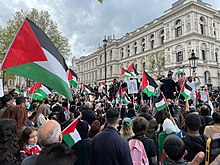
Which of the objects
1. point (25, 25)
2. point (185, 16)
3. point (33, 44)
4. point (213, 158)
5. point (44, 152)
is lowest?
point (213, 158)

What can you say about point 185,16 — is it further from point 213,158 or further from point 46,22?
point 213,158

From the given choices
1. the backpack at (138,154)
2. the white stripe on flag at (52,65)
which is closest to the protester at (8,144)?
the white stripe on flag at (52,65)

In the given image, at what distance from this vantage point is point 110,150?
241cm

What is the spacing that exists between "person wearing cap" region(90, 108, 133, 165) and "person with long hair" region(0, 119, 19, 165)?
0.99 meters

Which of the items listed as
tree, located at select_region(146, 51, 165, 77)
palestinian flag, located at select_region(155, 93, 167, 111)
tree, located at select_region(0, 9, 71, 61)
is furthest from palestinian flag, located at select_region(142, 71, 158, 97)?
tree, located at select_region(146, 51, 165, 77)

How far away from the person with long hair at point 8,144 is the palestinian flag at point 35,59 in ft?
1.89

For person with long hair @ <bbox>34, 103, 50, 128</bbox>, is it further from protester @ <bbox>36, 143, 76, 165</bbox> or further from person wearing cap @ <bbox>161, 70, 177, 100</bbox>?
person wearing cap @ <bbox>161, 70, 177, 100</bbox>

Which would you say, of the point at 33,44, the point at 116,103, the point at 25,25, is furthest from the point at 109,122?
the point at 116,103

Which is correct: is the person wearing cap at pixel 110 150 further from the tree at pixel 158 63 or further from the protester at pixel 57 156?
the tree at pixel 158 63

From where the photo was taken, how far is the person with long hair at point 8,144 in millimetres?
1849

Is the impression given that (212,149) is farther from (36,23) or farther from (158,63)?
(158,63)

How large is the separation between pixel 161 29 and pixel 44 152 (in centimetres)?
4784

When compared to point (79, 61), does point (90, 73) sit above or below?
below

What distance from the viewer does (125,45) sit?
6094cm
